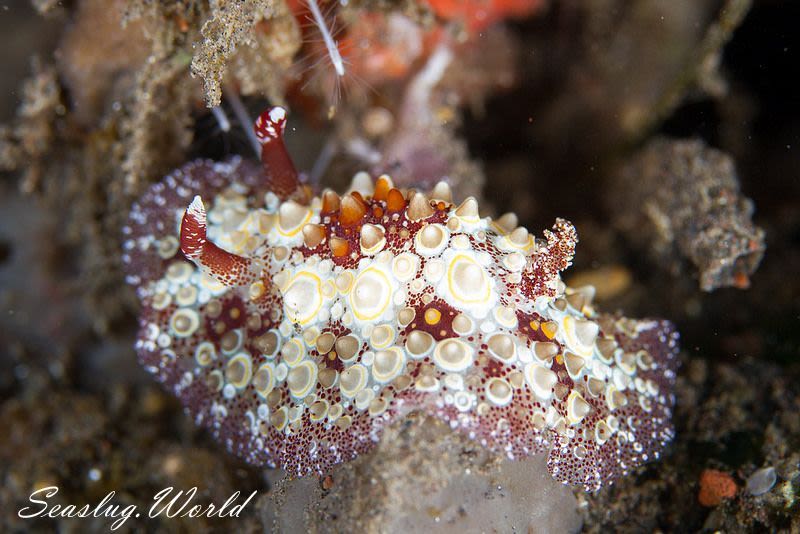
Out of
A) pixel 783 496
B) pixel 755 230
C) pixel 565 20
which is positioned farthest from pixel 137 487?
pixel 565 20

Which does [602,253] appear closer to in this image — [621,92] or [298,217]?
[621,92]

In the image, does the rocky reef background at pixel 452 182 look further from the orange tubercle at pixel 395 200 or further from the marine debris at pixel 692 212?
the orange tubercle at pixel 395 200

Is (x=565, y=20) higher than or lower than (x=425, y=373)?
higher

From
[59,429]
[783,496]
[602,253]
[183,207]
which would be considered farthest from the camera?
[602,253]

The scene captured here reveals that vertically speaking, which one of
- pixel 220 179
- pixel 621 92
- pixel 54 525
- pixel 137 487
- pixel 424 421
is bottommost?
pixel 54 525

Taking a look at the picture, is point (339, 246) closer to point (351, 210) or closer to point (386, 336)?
point (351, 210)

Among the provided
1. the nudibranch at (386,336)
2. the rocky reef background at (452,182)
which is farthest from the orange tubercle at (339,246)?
the rocky reef background at (452,182)

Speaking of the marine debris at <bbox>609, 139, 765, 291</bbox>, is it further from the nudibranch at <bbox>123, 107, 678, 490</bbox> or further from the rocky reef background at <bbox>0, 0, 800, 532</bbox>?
the nudibranch at <bbox>123, 107, 678, 490</bbox>

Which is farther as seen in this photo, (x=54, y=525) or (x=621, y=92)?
(x=621, y=92)
